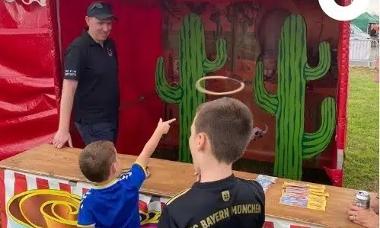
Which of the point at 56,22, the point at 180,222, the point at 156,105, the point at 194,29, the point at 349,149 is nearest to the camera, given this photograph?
the point at 180,222

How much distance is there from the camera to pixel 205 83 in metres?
5.11

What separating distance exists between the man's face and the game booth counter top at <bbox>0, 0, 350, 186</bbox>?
20.3 inches

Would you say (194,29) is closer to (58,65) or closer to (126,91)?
(126,91)

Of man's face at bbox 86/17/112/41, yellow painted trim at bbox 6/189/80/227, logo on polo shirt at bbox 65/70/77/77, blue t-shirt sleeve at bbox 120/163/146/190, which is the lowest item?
yellow painted trim at bbox 6/189/80/227

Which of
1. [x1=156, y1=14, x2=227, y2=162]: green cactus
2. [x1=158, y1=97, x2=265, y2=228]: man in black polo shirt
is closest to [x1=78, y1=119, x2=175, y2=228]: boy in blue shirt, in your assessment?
[x1=158, y1=97, x2=265, y2=228]: man in black polo shirt

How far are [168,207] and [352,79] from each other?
1293 centimetres

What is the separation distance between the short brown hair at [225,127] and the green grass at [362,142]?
4.41 feet

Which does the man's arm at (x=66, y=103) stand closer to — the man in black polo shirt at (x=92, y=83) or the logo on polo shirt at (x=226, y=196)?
the man in black polo shirt at (x=92, y=83)

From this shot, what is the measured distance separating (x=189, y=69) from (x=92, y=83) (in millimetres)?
1384

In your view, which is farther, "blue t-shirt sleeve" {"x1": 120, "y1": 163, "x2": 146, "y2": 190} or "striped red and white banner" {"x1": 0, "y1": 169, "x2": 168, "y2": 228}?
"striped red and white banner" {"x1": 0, "y1": 169, "x2": 168, "y2": 228}

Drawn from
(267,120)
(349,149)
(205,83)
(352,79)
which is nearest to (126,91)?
(205,83)

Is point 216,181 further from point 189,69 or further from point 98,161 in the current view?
point 189,69

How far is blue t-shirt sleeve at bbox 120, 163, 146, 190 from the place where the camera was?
233cm

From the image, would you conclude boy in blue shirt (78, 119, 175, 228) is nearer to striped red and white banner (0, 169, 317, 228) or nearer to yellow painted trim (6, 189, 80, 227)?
striped red and white banner (0, 169, 317, 228)
